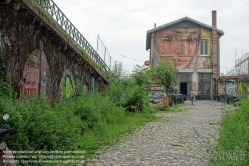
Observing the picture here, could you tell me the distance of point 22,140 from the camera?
520 centimetres

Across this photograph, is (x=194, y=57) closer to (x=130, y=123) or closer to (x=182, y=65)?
(x=182, y=65)

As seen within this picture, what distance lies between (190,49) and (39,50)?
2433 cm

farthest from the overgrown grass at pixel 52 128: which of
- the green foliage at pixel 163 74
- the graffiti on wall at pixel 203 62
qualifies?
the graffiti on wall at pixel 203 62

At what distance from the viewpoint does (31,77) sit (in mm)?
9797

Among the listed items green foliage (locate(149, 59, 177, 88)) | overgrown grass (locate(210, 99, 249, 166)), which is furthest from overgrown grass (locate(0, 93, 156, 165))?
green foliage (locate(149, 59, 177, 88))

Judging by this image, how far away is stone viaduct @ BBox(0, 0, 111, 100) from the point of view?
8.32 m

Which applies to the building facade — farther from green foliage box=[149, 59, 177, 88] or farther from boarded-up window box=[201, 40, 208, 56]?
green foliage box=[149, 59, 177, 88]

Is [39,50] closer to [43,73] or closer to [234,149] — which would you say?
[43,73]

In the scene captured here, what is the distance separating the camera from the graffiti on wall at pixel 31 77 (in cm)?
916

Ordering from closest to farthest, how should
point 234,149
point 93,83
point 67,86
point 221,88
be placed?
point 234,149 → point 67,86 → point 93,83 → point 221,88

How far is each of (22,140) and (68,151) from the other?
1371mm

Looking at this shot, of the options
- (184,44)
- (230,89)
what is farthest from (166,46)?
(230,89)

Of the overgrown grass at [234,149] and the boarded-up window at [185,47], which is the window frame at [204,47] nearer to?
the boarded-up window at [185,47]

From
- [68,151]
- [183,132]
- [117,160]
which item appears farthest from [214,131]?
[68,151]
